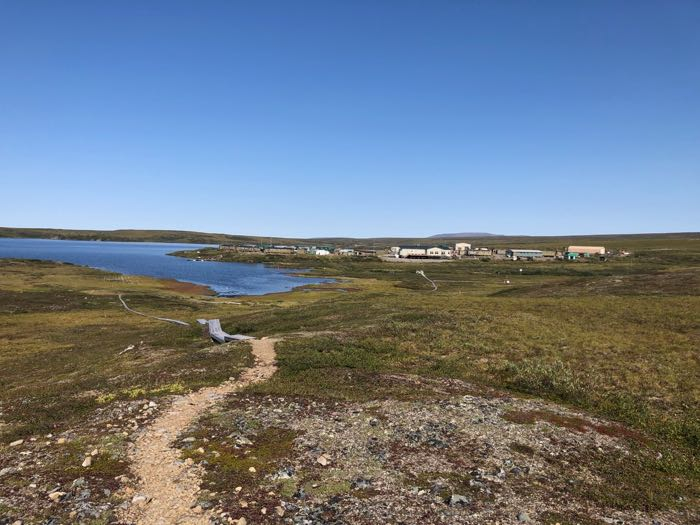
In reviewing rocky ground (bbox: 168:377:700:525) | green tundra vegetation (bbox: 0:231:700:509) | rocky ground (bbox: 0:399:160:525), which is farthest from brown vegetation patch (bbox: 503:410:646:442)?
rocky ground (bbox: 0:399:160:525)

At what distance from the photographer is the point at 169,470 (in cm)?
1582

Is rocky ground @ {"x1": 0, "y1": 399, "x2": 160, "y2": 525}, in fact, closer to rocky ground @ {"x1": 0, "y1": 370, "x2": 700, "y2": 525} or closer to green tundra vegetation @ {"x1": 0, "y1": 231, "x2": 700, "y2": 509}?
rocky ground @ {"x1": 0, "y1": 370, "x2": 700, "y2": 525}

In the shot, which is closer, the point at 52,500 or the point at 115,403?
the point at 52,500

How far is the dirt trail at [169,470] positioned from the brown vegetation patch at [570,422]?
48.2ft

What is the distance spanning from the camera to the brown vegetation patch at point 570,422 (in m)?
20.2

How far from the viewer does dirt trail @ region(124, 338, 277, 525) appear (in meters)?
13.2

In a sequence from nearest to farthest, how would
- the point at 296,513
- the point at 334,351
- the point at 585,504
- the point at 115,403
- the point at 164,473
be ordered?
1. the point at 296,513
2. the point at 585,504
3. the point at 164,473
4. the point at 115,403
5. the point at 334,351

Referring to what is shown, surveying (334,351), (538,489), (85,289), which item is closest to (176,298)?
(85,289)

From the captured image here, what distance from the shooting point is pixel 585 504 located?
1443cm

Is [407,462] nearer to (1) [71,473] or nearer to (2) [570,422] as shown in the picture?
(2) [570,422]

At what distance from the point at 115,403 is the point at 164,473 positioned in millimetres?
8718

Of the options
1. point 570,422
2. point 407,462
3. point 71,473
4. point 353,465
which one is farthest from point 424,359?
point 71,473

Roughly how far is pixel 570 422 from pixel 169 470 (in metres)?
17.9

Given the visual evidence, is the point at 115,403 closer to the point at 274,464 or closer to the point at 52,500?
the point at 52,500
